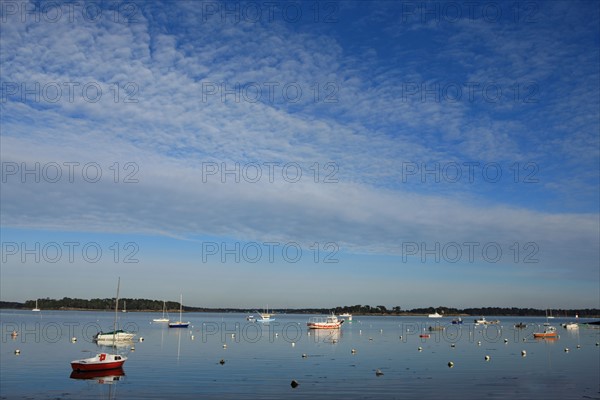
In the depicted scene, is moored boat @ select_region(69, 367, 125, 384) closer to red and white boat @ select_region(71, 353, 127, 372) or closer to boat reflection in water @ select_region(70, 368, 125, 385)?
boat reflection in water @ select_region(70, 368, 125, 385)

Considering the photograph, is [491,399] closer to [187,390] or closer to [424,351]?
[187,390]

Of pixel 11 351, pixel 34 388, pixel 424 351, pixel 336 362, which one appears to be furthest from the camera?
pixel 424 351

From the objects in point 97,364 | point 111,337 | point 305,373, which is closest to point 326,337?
point 111,337

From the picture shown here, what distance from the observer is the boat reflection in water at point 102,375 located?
54.5 metres

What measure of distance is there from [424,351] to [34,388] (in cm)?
6109

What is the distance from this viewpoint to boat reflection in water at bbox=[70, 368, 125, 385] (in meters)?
54.5

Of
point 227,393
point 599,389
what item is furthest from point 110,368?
point 599,389

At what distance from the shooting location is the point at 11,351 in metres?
81.6

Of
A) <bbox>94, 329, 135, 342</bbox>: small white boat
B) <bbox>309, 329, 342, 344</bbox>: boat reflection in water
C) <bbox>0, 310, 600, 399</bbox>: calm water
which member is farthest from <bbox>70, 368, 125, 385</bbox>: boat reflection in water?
<bbox>309, 329, 342, 344</bbox>: boat reflection in water

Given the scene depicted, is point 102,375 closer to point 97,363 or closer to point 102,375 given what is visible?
point 102,375

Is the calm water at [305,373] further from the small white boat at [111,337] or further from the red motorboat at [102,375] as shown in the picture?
the small white boat at [111,337]

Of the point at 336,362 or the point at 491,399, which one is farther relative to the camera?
the point at 336,362

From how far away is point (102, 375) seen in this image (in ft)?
188

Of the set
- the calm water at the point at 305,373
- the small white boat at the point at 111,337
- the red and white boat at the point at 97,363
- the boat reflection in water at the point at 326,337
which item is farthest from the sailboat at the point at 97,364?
the boat reflection in water at the point at 326,337
